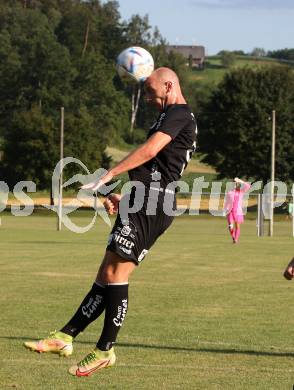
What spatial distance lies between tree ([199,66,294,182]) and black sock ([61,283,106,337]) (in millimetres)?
74501

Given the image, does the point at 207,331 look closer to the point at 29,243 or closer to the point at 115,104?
the point at 29,243

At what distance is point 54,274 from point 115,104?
9705 cm

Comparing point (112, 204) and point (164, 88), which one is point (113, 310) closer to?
point (112, 204)

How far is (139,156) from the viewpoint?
816 centimetres

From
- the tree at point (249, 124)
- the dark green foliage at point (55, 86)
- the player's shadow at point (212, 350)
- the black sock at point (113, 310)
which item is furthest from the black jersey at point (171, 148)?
the tree at point (249, 124)

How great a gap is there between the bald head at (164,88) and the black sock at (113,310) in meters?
1.51

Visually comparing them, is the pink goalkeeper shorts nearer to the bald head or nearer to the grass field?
the grass field

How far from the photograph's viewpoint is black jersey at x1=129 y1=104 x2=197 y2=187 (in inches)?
332

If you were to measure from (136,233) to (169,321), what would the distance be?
659cm

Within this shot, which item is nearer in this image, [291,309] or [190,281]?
[291,309]

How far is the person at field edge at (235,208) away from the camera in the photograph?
37.2 meters

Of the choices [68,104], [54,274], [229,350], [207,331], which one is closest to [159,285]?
[54,274]

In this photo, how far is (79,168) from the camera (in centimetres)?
7931

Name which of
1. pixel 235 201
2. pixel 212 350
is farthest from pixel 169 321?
pixel 235 201
